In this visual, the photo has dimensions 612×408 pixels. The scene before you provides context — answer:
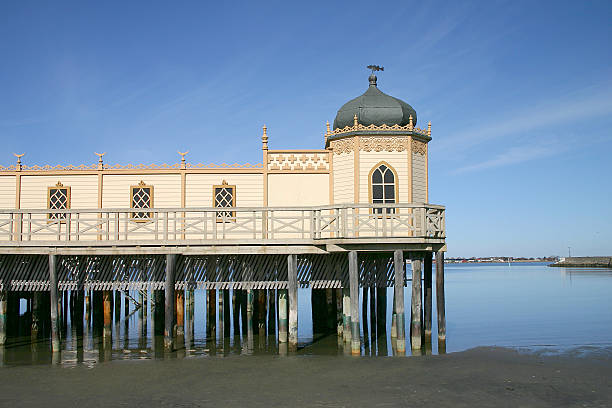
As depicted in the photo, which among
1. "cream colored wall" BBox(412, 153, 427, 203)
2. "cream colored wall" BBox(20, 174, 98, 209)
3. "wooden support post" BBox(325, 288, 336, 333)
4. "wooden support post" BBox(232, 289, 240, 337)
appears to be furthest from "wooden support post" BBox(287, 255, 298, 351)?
"cream colored wall" BBox(20, 174, 98, 209)

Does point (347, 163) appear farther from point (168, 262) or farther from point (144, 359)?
point (144, 359)

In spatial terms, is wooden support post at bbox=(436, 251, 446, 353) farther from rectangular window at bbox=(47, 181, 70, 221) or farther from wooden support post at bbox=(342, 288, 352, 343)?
rectangular window at bbox=(47, 181, 70, 221)

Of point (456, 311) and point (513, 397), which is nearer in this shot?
point (513, 397)

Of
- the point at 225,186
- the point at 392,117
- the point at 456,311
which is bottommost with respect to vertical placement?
the point at 456,311

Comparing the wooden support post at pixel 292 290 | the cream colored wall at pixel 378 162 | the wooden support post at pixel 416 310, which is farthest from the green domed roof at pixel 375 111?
the wooden support post at pixel 292 290

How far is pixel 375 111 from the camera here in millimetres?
21609

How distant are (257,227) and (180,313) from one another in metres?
4.26

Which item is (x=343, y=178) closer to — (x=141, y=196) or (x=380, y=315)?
(x=380, y=315)

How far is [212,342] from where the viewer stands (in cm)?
2270

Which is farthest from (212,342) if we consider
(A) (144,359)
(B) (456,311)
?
(B) (456,311)

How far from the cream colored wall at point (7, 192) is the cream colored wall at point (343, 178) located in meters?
11.4

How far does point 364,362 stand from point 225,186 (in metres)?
7.89

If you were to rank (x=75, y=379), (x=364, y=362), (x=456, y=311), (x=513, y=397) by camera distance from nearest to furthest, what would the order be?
(x=513, y=397) → (x=75, y=379) → (x=364, y=362) → (x=456, y=311)

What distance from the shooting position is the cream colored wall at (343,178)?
20.8m
